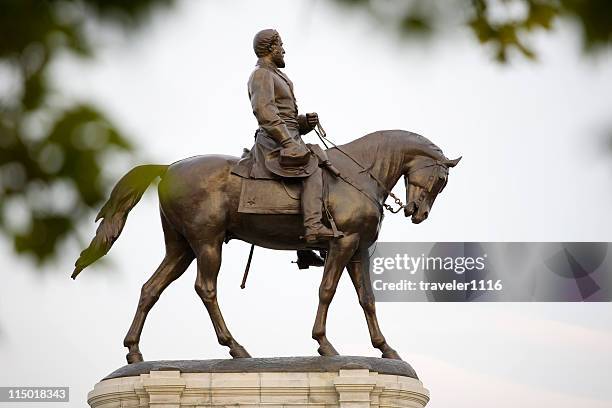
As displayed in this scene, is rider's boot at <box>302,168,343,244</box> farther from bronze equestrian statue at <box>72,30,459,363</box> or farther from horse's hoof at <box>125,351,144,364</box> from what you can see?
horse's hoof at <box>125,351,144,364</box>

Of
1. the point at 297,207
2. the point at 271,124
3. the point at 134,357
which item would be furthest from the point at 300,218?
the point at 134,357

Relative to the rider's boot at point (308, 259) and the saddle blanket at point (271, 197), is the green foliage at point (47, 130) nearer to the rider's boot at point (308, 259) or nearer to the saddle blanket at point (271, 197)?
the saddle blanket at point (271, 197)

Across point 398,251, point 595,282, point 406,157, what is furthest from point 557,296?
point 406,157

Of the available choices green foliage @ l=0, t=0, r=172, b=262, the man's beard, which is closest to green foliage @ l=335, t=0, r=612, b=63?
green foliage @ l=0, t=0, r=172, b=262

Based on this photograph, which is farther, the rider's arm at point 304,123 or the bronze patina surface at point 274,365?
the rider's arm at point 304,123

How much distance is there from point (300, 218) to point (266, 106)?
1.33 m

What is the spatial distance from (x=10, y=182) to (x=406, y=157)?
11094 mm

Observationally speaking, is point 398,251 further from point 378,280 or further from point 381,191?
point 381,191

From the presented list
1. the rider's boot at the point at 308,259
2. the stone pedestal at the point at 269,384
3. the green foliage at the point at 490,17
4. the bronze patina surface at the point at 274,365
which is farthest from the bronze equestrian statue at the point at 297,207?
the green foliage at the point at 490,17

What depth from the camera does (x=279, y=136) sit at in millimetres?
14938

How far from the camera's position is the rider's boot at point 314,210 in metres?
14.5

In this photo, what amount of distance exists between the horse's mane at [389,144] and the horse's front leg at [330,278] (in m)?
1.05

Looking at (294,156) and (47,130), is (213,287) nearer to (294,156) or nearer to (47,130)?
(294,156)

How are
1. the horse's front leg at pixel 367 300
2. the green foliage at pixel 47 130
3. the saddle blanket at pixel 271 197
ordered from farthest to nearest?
1. the horse's front leg at pixel 367 300
2. the saddle blanket at pixel 271 197
3. the green foliage at pixel 47 130
